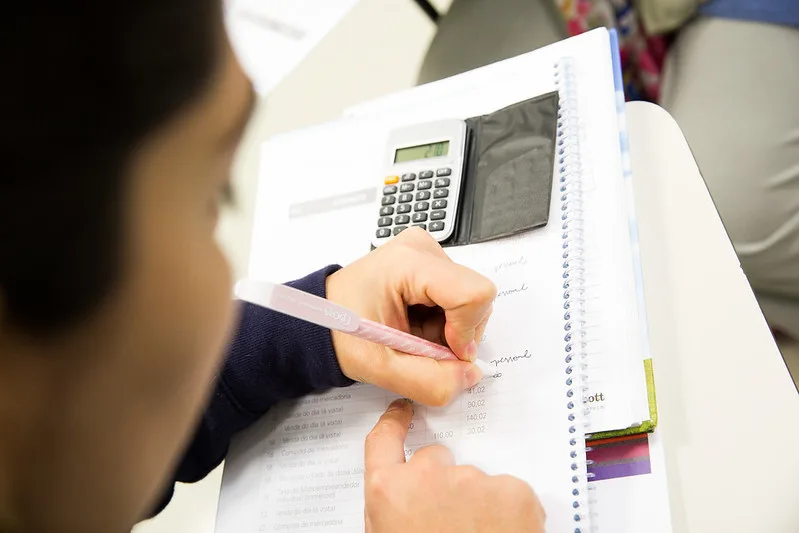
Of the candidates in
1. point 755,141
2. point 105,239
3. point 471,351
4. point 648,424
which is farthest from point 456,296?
point 755,141

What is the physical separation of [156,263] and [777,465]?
1.34 ft

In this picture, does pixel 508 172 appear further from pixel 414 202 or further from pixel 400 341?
pixel 400 341

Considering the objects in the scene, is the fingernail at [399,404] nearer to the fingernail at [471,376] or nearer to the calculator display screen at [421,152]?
the fingernail at [471,376]

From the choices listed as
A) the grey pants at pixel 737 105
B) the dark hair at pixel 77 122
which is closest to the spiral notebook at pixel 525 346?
the grey pants at pixel 737 105

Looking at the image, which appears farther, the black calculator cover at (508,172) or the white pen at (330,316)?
the black calculator cover at (508,172)

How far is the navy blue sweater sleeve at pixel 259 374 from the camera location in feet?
1.69

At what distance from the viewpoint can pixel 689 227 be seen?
517mm

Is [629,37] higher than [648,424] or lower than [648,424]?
higher

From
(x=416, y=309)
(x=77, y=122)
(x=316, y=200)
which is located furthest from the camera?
(x=316, y=200)

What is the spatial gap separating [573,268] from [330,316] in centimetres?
19

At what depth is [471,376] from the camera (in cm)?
47

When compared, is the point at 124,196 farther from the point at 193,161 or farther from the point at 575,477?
the point at 575,477

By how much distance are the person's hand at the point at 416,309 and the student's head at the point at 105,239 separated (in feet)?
0.70

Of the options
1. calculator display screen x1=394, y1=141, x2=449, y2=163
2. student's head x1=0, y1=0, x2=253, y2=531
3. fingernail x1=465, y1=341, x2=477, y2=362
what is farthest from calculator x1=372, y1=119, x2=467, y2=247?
student's head x1=0, y1=0, x2=253, y2=531
